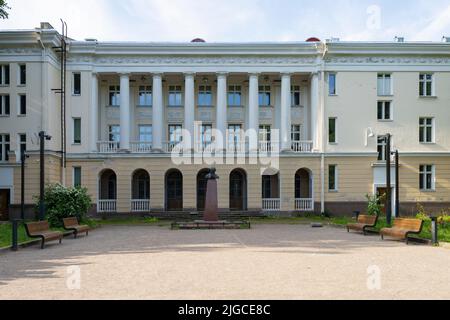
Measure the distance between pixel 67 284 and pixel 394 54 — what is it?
3104 cm

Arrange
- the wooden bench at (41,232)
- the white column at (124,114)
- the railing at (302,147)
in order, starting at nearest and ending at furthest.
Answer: the wooden bench at (41,232) → the white column at (124,114) → the railing at (302,147)

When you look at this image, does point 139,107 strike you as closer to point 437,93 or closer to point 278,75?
point 278,75

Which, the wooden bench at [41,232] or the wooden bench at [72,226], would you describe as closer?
the wooden bench at [41,232]

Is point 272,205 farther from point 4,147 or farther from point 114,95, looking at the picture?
point 4,147

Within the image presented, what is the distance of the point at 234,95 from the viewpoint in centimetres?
3694

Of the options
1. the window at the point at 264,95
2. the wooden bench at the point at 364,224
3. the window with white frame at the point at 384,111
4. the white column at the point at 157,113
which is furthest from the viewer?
the window at the point at 264,95

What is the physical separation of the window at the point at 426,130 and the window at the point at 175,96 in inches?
711

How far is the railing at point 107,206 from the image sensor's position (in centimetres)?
3394

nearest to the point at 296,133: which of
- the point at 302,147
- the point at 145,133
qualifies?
the point at 302,147

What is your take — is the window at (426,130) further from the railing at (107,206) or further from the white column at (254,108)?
the railing at (107,206)

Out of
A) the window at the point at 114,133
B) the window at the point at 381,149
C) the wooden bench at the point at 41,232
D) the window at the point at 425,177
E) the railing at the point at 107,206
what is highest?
the window at the point at 114,133

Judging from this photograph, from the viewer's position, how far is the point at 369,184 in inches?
1339

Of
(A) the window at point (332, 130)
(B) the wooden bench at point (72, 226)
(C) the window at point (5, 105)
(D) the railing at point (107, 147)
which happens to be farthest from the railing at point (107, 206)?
(A) the window at point (332, 130)

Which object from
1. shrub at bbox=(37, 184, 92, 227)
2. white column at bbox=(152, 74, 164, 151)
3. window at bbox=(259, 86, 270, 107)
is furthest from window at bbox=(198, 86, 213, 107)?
shrub at bbox=(37, 184, 92, 227)
